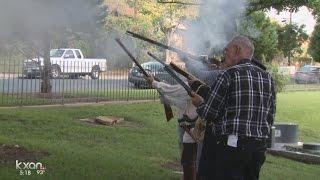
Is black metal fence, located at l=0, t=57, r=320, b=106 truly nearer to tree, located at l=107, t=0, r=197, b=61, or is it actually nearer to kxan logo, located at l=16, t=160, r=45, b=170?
tree, located at l=107, t=0, r=197, b=61

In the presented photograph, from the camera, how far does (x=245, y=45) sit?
202 inches

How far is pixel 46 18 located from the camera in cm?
416

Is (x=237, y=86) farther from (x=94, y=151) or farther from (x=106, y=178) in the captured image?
(x=94, y=151)

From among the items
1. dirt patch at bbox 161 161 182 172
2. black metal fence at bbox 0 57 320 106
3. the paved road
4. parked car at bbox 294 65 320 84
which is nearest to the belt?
dirt patch at bbox 161 161 182 172

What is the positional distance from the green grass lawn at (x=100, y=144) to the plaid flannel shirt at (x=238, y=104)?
303 cm

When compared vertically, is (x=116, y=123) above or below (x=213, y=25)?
below

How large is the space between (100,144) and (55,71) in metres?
9.46

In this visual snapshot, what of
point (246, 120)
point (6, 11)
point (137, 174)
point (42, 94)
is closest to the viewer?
point (6, 11)

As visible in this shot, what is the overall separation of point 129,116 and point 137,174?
255 inches

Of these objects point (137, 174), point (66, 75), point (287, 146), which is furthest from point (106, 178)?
point (66, 75)

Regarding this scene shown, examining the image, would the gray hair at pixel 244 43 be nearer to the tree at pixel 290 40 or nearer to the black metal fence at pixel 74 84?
the black metal fence at pixel 74 84

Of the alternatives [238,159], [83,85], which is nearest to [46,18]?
[238,159]

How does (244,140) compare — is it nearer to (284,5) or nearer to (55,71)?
(284,5)

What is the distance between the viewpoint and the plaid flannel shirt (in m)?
5.00
